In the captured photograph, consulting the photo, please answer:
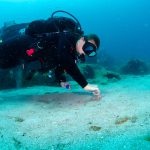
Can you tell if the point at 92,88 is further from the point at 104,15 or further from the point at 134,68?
the point at 104,15

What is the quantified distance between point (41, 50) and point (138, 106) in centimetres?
278

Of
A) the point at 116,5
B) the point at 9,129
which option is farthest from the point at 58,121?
the point at 116,5

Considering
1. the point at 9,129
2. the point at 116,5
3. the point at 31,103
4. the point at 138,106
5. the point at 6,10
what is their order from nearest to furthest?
the point at 9,129 < the point at 138,106 < the point at 31,103 < the point at 6,10 < the point at 116,5

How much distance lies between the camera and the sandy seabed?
424 cm

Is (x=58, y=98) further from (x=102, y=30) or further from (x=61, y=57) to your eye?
(x=102, y=30)

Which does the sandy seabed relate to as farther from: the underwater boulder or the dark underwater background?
the underwater boulder

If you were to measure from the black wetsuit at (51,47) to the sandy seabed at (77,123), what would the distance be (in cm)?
94

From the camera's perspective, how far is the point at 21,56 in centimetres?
627

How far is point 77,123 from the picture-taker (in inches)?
205

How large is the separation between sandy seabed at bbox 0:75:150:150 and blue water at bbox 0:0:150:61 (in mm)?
69891

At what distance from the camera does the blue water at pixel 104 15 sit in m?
84.8

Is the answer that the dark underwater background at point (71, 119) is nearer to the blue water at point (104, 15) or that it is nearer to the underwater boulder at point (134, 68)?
the underwater boulder at point (134, 68)

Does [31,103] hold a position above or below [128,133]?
below

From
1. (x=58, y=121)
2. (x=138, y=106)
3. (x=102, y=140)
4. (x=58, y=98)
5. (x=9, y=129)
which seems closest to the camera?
(x=102, y=140)
